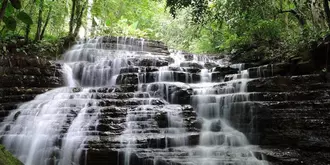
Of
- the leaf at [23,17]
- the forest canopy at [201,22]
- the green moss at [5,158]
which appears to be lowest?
the green moss at [5,158]

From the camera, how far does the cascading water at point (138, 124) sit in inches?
243

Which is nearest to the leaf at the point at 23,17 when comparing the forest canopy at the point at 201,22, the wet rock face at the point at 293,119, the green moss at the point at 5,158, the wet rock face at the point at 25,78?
the green moss at the point at 5,158

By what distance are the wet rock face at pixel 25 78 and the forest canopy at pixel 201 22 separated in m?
1.09

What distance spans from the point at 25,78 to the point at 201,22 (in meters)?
7.02

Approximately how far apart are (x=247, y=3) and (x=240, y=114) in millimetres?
2985

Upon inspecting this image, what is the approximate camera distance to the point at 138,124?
23.1 ft

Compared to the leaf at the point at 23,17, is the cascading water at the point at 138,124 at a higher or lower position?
lower

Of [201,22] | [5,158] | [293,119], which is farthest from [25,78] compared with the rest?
[293,119]

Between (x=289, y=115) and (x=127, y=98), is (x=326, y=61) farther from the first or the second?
Answer: (x=127, y=98)

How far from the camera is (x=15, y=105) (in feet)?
28.0

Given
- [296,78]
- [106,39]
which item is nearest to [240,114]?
[296,78]

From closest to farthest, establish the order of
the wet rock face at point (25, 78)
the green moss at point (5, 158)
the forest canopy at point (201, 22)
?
the green moss at point (5, 158) → the forest canopy at point (201, 22) → the wet rock face at point (25, 78)

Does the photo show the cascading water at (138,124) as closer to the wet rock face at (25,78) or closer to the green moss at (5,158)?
the wet rock face at (25,78)

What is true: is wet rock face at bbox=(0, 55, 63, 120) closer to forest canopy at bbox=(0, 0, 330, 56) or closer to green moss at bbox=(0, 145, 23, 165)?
forest canopy at bbox=(0, 0, 330, 56)
